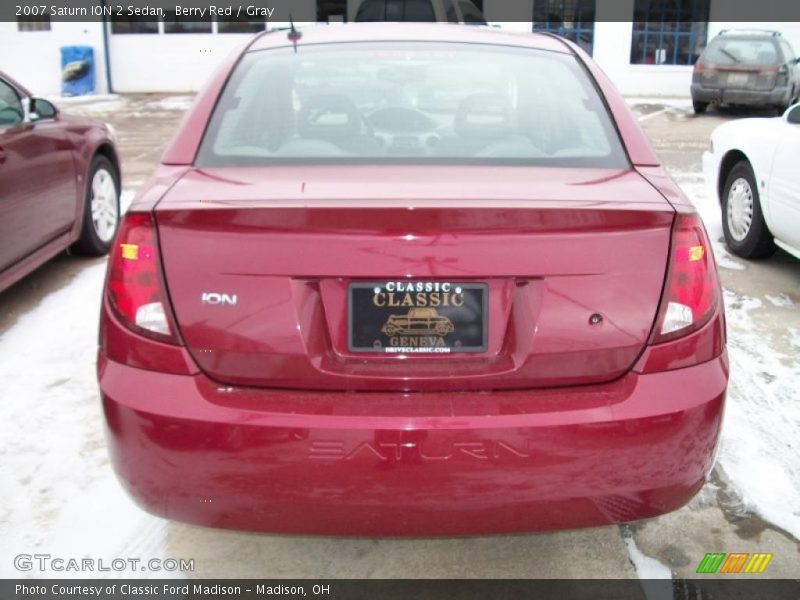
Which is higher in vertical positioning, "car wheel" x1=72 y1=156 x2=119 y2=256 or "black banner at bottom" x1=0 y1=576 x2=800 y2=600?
"car wheel" x1=72 y1=156 x2=119 y2=256

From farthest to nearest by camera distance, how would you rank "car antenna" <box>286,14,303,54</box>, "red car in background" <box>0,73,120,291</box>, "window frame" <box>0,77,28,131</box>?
"window frame" <box>0,77,28,131</box> < "red car in background" <box>0,73,120,291</box> < "car antenna" <box>286,14,303,54</box>

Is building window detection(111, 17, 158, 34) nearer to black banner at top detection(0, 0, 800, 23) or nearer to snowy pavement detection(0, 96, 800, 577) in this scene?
black banner at top detection(0, 0, 800, 23)

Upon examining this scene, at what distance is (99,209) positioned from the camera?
616 cm

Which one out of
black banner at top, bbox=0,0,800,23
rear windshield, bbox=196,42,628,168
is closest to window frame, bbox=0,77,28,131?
rear windshield, bbox=196,42,628,168

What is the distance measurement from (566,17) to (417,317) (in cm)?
1905

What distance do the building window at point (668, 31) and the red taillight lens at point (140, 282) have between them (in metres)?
19.4

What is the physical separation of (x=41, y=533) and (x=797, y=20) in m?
20.5

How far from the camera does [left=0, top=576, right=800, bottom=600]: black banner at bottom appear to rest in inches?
101

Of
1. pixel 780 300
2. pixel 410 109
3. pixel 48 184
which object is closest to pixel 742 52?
pixel 780 300

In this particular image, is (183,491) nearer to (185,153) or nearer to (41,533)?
(41,533)

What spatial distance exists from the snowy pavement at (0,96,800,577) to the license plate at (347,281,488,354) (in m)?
0.90

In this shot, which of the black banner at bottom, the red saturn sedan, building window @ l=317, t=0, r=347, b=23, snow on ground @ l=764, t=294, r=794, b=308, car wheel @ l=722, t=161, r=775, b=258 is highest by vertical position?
building window @ l=317, t=0, r=347, b=23

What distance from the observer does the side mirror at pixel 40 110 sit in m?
5.24

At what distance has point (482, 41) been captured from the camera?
10.8 ft
